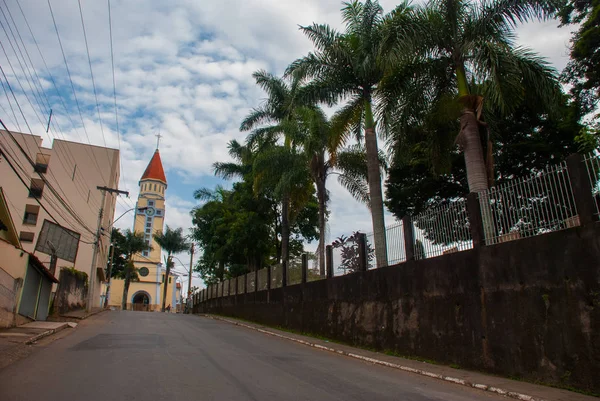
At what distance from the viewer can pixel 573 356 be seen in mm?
6633

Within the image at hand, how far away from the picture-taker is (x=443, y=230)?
1024 cm

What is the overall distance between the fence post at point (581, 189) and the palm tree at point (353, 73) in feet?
22.0

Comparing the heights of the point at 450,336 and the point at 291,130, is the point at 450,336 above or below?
below

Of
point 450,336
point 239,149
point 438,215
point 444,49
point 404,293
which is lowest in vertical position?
point 450,336

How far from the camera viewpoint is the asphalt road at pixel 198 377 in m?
5.48

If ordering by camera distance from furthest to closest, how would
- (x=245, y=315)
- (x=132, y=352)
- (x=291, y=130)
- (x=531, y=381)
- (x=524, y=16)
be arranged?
(x=245, y=315) < (x=291, y=130) < (x=524, y=16) < (x=132, y=352) < (x=531, y=381)

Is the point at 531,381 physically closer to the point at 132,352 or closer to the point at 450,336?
the point at 450,336

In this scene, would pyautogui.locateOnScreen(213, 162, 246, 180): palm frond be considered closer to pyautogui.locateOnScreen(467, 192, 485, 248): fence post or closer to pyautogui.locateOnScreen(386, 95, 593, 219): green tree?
pyautogui.locateOnScreen(386, 95, 593, 219): green tree

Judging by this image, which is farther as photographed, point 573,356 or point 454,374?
point 454,374

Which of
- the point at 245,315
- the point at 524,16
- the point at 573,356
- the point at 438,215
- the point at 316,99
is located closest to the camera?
the point at 573,356

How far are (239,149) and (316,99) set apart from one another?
13.7 meters

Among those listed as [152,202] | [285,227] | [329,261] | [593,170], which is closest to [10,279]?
[329,261]

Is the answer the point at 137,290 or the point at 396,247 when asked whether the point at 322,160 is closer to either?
the point at 396,247

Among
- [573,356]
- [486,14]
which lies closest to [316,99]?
[486,14]
